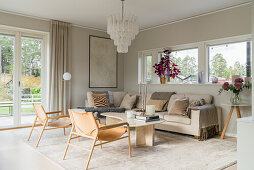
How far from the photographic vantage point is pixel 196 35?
16.5 feet

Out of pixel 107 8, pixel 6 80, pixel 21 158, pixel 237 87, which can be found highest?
pixel 107 8

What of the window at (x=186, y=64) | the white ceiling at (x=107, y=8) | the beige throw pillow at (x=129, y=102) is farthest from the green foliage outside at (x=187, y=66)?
the beige throw pillow at (x=129, y=102)

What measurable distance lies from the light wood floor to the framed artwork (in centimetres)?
290

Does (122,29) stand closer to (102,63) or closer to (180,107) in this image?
(180,107)

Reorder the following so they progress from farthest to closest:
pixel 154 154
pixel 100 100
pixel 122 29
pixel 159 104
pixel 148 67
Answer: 1. pixel 148 67
2. pixel 100 100
3. pixel 159 104
4. pixel 122 29
5. pixel 154 154

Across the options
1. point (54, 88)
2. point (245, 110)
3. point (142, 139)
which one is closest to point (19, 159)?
point (142, 139)

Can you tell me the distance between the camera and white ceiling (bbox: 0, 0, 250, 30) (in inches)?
168

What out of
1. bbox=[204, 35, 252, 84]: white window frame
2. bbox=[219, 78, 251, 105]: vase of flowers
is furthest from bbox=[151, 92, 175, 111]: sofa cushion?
bbox=[219, 78, 251, 105]: vase of flowers

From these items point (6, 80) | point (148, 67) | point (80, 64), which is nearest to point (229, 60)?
point (148, 67)

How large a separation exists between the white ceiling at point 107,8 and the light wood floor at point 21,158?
278 centimetres

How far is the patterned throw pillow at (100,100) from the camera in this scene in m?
5.45

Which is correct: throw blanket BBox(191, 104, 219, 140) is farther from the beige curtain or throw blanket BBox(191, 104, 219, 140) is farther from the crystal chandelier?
the beige curtain

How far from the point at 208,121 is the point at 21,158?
3290mm

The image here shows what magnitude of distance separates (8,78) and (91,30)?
8.43ft
